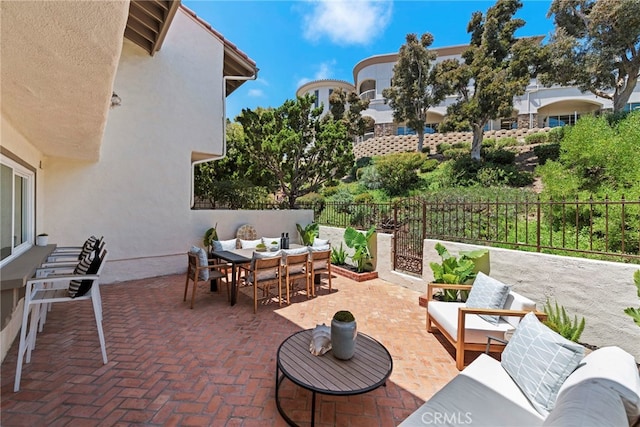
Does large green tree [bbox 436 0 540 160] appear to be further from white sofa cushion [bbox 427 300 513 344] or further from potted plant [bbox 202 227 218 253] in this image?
potted plant [bbox 202 227 218 253]

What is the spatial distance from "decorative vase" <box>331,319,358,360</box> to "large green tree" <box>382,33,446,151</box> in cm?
2038

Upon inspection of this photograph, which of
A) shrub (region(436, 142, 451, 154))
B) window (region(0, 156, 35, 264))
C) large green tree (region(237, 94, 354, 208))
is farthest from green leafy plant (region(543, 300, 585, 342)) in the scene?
shrub (region(436, 142, 451, 154))

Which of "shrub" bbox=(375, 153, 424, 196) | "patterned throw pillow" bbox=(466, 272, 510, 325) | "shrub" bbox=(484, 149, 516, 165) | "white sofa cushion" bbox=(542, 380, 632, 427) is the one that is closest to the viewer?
"white sofa cushion" bbox=(542, 380, 632, 427)

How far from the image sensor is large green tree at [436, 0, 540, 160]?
50.4 feet

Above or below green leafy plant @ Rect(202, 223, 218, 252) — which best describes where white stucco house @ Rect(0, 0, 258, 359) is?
above

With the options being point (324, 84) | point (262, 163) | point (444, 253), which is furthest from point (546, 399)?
point (324, 84)

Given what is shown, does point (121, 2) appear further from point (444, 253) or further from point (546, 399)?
point (444, 253)

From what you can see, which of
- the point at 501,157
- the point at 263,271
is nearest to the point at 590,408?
the point at 263,271

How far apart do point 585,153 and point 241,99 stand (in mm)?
13061

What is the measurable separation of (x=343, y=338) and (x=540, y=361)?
169 centimetres

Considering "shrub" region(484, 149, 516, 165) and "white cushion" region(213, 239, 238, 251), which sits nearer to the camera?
"white cushion" region(213, 239, 238, 251)

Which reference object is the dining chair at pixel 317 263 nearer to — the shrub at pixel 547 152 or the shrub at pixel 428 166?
the shrub at pixel 428 166

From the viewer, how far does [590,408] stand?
1522 mm

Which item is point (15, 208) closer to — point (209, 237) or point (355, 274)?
point (209, 237)
